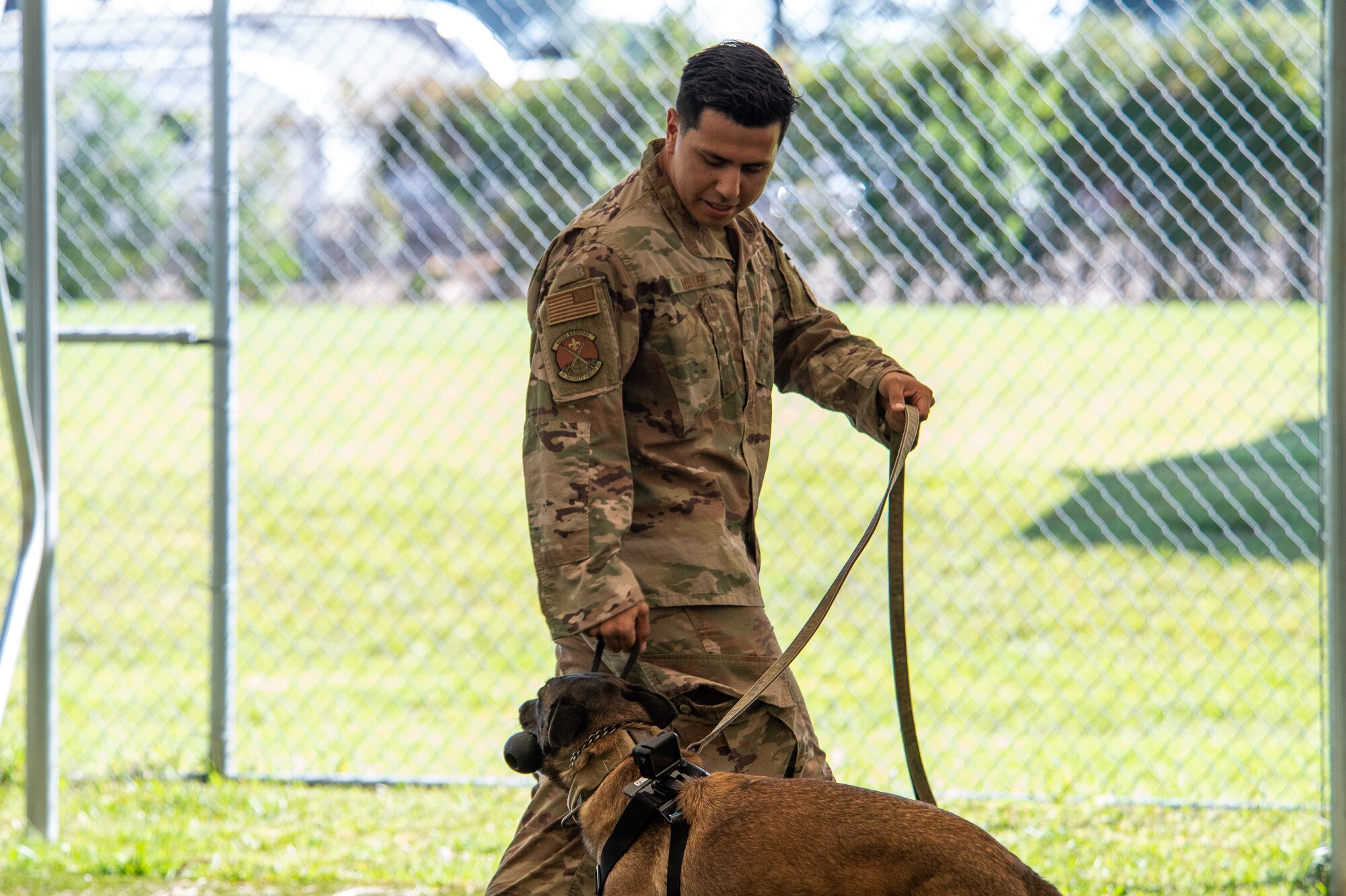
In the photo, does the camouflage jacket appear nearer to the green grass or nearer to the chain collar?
the chain collar

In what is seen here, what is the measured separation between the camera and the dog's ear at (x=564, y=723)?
234 cm

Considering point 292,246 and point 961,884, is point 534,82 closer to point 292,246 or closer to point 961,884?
point 292,246

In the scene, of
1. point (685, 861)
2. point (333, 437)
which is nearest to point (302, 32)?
point (333, 437)

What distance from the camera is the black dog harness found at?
2.21 metres

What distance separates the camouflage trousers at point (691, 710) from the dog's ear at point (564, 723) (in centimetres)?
24

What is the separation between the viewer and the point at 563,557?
242cm

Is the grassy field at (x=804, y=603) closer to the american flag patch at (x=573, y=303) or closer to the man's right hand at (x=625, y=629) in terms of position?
the man's right hand at (x=625, y=629)

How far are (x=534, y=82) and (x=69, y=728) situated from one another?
130 inches

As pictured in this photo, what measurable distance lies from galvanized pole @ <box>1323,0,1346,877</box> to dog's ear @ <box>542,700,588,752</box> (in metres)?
2.15

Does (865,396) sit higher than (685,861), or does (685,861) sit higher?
(865,396)

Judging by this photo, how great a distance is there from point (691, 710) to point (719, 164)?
1061 millimetres

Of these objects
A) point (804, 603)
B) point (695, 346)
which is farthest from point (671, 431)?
point (804, 603)

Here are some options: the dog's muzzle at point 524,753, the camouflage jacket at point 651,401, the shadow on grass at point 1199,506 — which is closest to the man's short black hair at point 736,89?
the camouflage jacket at point 651,401

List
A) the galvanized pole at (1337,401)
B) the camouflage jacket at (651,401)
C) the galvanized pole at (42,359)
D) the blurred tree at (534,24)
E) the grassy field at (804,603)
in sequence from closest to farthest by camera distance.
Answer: the camouflage jacket at (651,401)
the galvanized pole at (1337,401)
the galvanized pole at (42,359)
the grassy field at (804,603)
the blurred tree at (534,24)
